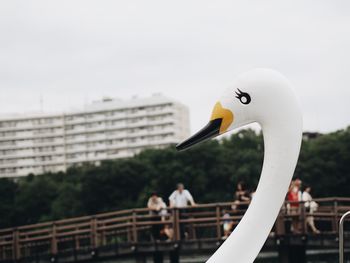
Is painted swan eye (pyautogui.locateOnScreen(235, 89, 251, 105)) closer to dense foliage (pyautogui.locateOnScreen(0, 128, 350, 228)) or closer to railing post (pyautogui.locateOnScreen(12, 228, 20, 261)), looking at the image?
railing post (pyautogui.locateOnScreen(12, 228, 20, 261))

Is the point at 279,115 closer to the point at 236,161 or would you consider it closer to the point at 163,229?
the point at 163,229

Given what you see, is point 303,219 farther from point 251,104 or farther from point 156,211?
point 251,104

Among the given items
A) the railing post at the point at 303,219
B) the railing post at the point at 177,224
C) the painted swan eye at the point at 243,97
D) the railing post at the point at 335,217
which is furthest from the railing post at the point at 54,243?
the painted swan eye at the point at 243,97

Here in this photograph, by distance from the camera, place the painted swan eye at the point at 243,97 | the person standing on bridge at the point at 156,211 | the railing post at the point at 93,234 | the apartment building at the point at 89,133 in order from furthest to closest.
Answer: the apartment building at the point at 89,133
the railing post at the point at 93,234
the person standing on bridge at the point at 156,211
the painted swan eye at the point at 243,97

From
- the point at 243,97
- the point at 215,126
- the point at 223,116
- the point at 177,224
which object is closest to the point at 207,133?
the point at 215,126

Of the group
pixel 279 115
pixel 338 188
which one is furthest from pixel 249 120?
pixel 338 188

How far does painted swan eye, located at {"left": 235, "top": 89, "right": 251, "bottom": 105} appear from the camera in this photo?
303 inches

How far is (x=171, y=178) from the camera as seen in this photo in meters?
63.4

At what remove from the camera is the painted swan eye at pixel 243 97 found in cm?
770

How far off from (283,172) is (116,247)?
46.6ft

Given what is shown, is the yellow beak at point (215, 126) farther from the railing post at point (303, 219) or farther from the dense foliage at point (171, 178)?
the dense foliage at point (171, 178)

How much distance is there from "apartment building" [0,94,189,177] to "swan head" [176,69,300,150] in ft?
468

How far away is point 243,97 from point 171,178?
183ft

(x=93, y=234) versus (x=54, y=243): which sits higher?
(x=93, y=234)
